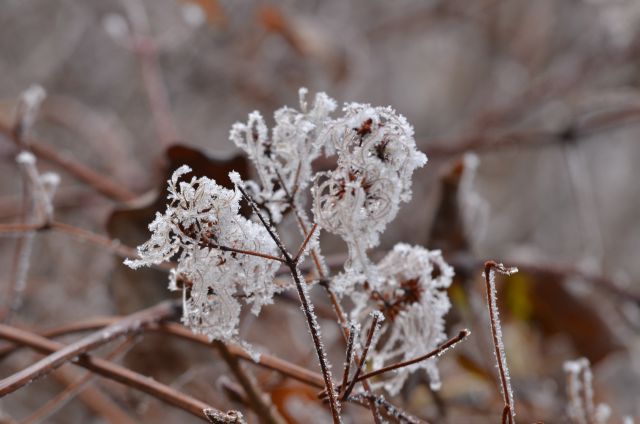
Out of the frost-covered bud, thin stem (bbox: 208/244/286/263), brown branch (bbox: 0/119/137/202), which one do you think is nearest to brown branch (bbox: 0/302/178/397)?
thin stem (bbox: 208/244/286/263)

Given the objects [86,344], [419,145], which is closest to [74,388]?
[86,344]

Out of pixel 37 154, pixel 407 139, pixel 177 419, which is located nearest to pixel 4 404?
pixel 177 419

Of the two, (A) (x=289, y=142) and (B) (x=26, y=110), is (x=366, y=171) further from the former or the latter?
(B) (x=26, y=110)

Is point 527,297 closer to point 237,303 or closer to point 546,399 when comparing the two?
point 546,399

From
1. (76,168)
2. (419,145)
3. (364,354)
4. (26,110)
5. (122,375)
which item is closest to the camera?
(364,354)

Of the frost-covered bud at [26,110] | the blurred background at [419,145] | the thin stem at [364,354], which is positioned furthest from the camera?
the blurred background at [419,145]

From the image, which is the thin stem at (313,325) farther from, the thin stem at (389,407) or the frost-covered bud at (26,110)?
the frost-covered bud at (26,110)

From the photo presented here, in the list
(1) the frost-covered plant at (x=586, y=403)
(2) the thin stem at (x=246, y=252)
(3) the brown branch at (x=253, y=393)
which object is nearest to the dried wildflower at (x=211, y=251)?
(2) the thin stem at (x=246, y=252)
